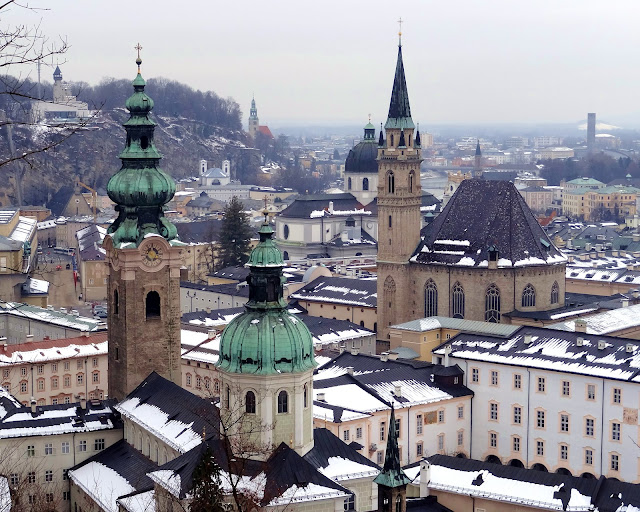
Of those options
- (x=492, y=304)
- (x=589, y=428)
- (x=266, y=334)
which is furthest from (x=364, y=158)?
(x=266, y=334)

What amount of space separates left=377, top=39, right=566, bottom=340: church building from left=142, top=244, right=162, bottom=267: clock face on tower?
36.6 metres

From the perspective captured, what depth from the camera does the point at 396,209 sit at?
320 feet

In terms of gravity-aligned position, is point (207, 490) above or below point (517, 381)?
above

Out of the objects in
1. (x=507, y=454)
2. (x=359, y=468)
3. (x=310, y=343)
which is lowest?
(x=507, y=454)

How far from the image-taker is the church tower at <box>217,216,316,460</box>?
4656 centimetres

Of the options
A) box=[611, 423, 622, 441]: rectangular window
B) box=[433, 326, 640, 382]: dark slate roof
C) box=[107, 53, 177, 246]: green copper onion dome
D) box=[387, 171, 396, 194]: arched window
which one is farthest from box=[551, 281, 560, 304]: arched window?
box=[107, 53, 177, 246]: green copper onion dome

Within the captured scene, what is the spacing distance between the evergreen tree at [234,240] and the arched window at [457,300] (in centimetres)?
4915

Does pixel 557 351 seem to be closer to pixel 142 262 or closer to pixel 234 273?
pixel 142 262

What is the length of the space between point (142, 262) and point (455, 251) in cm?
3836

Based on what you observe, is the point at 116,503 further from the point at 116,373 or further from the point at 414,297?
the point at 414,297

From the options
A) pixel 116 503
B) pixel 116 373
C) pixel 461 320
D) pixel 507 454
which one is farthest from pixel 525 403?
pixel 116 503

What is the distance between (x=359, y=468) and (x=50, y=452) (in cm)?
1815

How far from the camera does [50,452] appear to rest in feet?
201

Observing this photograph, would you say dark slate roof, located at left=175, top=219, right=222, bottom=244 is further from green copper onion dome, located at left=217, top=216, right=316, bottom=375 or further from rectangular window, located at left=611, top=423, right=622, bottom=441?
green copper onion dome, located at left=217, top=216, right=316, bottom=375
